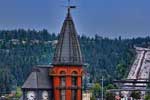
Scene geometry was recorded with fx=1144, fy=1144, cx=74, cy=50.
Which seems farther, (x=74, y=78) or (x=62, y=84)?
(x=74, y=78)

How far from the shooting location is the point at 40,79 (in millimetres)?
48344

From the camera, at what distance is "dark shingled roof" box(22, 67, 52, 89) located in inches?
1896

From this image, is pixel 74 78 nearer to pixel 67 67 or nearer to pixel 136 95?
pixel 67 67

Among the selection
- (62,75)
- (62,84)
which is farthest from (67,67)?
(62,84)

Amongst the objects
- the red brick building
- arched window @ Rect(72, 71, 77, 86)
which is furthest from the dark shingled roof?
arched window @ Rect(72, 71, 77, 86)

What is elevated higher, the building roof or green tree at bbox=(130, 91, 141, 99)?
the building roof

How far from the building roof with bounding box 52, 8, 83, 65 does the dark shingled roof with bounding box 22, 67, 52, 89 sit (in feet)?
1.90

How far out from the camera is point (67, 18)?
160 ft

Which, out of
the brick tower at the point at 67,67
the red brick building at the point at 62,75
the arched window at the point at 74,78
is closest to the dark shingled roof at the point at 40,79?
the red brick building at the point at 62,75

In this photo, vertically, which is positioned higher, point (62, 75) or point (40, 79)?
point (62, 75)

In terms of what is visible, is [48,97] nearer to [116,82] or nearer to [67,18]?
[67,18]

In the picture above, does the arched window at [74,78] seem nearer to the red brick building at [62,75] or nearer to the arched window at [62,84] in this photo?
the red brick building at [62,75]

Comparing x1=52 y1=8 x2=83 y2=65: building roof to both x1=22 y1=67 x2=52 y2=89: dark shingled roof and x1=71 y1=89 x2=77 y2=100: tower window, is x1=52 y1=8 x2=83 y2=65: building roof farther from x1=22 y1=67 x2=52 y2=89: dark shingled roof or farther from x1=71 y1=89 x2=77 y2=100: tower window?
x1=71 y1=89 x2=77 y2=100: tower window

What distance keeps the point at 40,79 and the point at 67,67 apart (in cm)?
125
